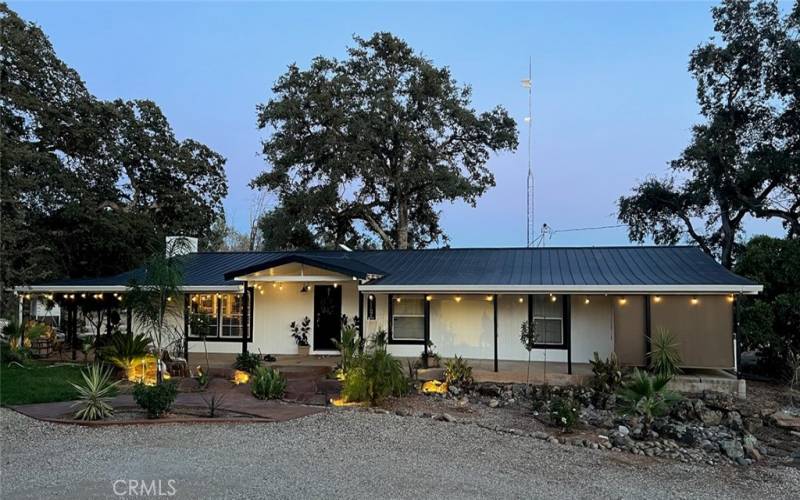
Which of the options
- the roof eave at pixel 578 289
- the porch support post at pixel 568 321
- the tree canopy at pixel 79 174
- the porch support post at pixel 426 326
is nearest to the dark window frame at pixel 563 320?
the porch support post at pixel 568 321

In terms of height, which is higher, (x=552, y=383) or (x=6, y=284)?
(x=6, y=284)

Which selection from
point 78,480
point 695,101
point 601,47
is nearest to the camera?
point 78,480

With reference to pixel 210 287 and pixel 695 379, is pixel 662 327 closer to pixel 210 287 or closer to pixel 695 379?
pixel 695 379

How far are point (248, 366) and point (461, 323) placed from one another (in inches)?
223

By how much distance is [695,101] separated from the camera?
84.3 feet

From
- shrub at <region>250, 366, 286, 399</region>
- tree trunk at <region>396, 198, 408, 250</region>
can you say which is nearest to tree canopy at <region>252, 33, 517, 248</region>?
tree trunk at <region>396, 198, 408, 250</region>

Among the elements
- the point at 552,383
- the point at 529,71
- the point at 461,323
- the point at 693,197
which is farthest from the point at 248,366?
the point at 693,197

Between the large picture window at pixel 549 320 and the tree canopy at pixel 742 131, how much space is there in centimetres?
1351

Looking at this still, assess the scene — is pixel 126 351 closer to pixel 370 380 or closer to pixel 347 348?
pixel 347 348

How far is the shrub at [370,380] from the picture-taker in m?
10.0

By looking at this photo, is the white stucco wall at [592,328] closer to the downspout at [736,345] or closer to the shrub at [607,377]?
the shrub at [607,377]

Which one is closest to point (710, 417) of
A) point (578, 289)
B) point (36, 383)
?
point (578, 289)

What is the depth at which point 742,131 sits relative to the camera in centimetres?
2436

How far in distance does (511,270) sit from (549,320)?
1.61m
